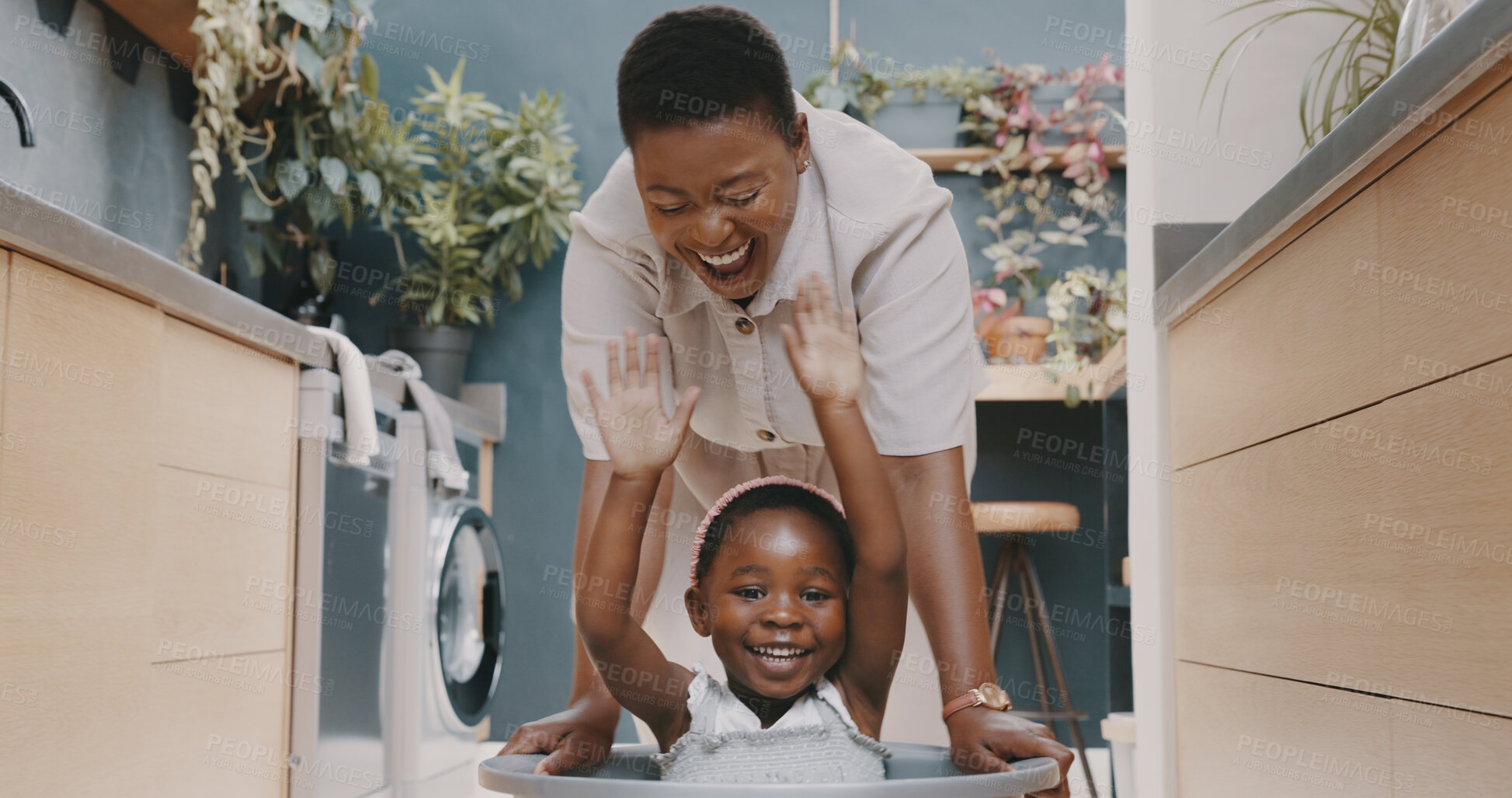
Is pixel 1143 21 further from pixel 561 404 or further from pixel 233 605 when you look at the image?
pixel 561 404

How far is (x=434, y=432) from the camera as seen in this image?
254 centimetres

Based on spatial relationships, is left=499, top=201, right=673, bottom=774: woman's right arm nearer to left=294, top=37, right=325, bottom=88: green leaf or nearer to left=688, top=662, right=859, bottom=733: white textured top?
left=688, top=662, right=859, bottom=733: white textured top

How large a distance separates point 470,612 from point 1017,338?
165 cm

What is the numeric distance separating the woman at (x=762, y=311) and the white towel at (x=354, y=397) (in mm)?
1070

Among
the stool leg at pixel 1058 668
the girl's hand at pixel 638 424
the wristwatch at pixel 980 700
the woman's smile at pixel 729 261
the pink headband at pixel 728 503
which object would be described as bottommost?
the stool leg at pixel 1058 668

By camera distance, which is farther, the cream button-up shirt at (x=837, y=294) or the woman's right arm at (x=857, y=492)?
the cream button-up shirt at (x=837, y=294)

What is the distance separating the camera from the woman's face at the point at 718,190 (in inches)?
31.9

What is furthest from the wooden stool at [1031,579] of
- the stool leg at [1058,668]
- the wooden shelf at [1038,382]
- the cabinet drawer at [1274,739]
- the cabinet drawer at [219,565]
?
the cabinet drawer at [219,565]

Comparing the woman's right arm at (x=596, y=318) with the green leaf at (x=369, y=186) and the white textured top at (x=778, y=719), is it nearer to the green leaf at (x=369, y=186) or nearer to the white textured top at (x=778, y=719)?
the white textured top at (x=778, y=719)

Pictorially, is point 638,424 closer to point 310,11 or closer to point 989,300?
point 310,11

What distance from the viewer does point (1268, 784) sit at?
120cm

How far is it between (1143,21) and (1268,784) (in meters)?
1.09

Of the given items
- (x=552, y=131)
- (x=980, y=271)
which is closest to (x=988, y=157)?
(x=980, y=271)

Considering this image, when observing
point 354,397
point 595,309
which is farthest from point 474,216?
point 595,309
